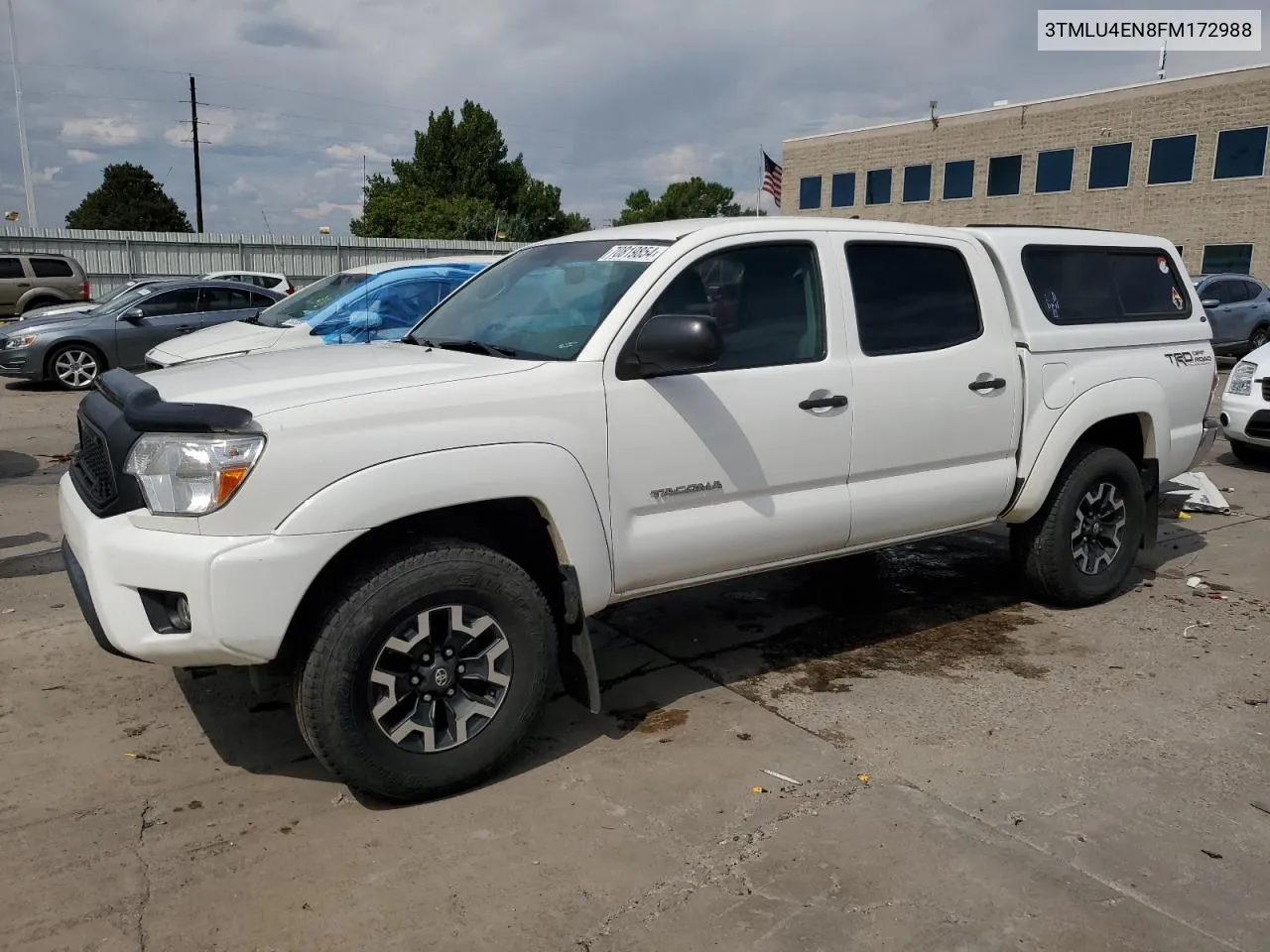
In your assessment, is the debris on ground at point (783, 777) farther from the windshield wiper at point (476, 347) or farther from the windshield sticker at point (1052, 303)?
the windshield sticker at point (1052, 303)

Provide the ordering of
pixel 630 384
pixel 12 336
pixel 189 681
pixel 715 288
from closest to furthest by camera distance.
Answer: pixel 630 384 < pixel 715 288 < pixel 189 681 < pixel 12 336

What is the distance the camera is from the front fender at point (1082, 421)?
498cm

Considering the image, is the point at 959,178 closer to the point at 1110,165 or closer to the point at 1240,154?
the point at 1110,165

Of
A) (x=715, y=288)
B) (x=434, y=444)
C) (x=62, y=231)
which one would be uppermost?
(x=62, y=231)

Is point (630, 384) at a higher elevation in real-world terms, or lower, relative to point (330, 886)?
higher

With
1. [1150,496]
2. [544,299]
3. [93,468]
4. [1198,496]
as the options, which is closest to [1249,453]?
[1198,496]

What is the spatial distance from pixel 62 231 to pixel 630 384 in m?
26.4

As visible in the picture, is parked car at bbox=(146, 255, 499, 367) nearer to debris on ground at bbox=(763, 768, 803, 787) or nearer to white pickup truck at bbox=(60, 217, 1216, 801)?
white pickup truck at bbox=(60, 217, 1216, 801)

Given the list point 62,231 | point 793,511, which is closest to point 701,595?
point 793,511

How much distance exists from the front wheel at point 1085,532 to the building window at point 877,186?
41274 mm

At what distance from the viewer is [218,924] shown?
2779 mm

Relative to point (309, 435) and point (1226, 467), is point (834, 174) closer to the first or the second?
point (1226, 467)

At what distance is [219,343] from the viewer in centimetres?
965

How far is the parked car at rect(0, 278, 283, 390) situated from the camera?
13.6m
